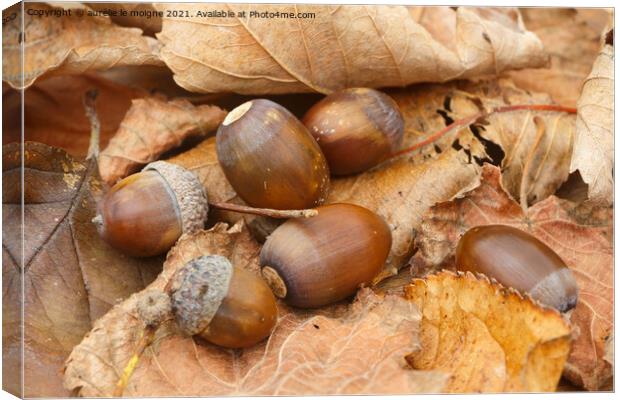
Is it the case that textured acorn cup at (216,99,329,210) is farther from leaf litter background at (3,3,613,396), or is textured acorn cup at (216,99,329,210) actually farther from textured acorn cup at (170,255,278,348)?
textured acorn cup at (170,255,278,348)

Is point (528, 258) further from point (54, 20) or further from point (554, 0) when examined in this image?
point (54, 20)

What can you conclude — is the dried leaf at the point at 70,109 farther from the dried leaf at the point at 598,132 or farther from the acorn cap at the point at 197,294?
the dried leaf at the point at 598,132

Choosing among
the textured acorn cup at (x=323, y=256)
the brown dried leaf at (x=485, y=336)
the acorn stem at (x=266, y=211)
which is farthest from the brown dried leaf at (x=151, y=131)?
the brown dried leaf at (x=485, y=336)

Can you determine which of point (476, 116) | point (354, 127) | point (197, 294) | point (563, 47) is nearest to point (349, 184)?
point (354, 127)

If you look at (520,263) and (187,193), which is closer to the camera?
(520,263)

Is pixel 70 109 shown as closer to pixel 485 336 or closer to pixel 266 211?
pixel 266 211
